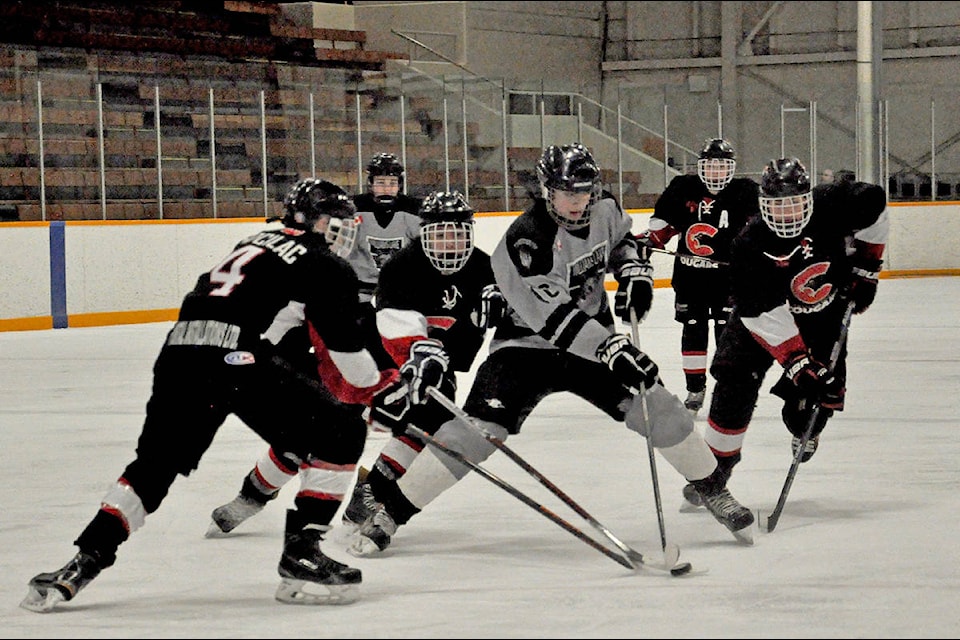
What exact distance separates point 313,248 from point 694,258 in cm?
380

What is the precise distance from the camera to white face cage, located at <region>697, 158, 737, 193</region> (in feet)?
23.0

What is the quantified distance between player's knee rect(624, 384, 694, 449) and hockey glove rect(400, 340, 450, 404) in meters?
0.52

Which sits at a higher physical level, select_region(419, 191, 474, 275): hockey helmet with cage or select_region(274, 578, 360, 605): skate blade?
select_region(419, 191, 474, 275): hockey helmet with cage

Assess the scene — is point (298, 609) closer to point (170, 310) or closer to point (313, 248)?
point (313, 248)

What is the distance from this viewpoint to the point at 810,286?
186 inches

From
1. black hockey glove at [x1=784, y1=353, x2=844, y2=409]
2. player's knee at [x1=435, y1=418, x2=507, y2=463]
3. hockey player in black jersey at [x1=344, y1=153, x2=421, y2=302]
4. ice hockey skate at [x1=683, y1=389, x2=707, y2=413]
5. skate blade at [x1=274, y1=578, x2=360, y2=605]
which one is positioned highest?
hockey player in black jersey at [x1=344, y1=153, x2=421, y2=302]

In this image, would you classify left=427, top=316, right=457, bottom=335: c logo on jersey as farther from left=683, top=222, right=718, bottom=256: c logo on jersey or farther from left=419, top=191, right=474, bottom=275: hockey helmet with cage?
left=683, top=222, right=718, bottom=256: c logo on jersey

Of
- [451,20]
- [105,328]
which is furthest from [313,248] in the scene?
[451,20]

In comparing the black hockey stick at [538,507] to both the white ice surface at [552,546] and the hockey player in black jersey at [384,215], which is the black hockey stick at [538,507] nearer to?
the white ice surface at [552,546]

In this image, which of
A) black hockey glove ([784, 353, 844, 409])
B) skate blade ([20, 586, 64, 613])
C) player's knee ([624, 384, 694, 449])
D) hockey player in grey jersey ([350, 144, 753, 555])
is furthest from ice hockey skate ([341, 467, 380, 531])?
black hockey glove ([784, 353, 844, 409])

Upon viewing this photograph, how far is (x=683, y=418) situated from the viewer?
4020 mm

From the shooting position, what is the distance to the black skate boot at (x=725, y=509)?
4.06 meters

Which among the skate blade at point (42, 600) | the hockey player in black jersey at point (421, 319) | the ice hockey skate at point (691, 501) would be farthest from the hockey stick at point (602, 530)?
the skate blade at point (42, 600)

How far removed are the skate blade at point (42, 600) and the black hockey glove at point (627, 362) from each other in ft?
4.61
